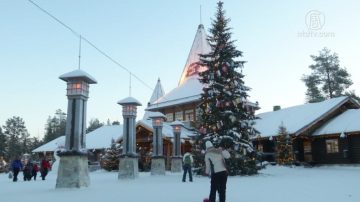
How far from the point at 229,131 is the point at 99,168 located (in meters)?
20.3

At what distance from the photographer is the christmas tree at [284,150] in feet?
97.4

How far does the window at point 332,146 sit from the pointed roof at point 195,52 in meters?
17.4

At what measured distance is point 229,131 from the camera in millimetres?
21031

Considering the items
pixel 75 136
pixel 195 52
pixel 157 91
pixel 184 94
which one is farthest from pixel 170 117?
pixel 75 136

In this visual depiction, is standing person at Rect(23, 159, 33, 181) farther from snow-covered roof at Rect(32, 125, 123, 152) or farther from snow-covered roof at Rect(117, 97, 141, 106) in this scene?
snow-covered roof at Rect(32, 125, 123, 152)

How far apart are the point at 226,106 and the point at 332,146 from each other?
15455mm

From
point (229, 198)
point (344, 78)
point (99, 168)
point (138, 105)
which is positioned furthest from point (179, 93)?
point (229, 198)

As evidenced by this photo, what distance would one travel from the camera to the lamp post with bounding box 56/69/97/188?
1300 centimetres

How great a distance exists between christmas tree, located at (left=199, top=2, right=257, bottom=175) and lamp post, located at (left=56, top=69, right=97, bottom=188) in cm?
879

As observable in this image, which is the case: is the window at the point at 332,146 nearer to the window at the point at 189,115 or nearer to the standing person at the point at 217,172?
the window at the point at 189,115

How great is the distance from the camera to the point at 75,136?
1359cm

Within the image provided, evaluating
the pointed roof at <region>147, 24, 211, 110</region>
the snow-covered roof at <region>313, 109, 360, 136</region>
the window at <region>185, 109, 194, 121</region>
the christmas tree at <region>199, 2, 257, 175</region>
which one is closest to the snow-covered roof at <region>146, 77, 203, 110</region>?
the pointed roof at <region>147, 24, 211, 110</region>

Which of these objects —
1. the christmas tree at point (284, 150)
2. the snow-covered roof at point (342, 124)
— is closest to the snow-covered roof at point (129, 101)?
the christmas tree at point (284, 150)

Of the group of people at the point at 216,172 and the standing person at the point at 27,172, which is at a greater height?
the group of people at the point at 216,172
